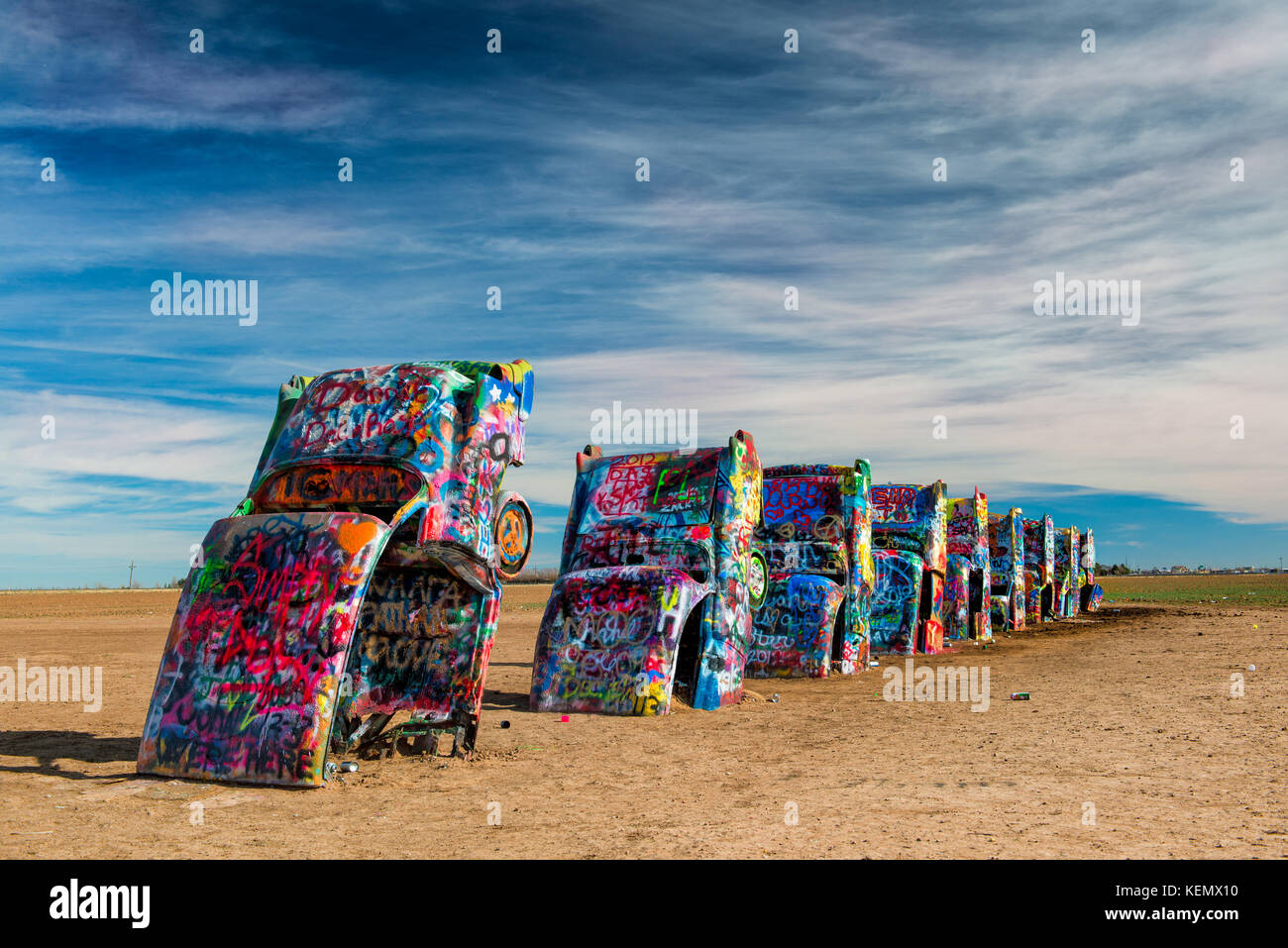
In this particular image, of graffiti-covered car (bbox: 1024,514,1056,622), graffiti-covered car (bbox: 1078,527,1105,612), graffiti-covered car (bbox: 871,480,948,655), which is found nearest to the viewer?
graffiti-covered car (bbox: 871,480,948,655)

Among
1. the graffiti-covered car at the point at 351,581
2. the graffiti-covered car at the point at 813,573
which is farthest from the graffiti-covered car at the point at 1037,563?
the graffiti-covered car at the point at 351,581

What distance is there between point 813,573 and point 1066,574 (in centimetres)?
2724

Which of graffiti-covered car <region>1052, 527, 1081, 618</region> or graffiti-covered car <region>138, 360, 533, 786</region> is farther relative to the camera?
graffiti-covered car <region>1052, 527, 1081, 618</region>

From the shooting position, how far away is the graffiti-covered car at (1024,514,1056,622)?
120 ft

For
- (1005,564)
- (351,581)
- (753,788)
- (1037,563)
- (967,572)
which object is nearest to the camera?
(351,581)

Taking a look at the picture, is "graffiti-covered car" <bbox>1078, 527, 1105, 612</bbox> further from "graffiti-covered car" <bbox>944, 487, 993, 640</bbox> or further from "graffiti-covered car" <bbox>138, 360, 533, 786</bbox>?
"graffiti-covered car" <bbox>138, 360, 533, 786</bbox>

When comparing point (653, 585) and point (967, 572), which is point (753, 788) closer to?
point (653, 585)

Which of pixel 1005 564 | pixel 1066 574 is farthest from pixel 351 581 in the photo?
pixel 1066 574

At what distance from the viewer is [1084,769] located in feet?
27.5

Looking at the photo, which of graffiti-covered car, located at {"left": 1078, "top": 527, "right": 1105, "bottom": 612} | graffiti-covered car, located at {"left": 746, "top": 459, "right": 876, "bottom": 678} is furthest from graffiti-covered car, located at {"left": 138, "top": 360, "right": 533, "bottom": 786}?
graffiti-covered car, located at {"left": 1078, "top": 527, "right": 1105, "bottom": 612}

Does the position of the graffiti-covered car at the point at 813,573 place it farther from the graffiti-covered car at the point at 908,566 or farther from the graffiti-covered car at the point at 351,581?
the graffiti-covered car at the point at 351,581

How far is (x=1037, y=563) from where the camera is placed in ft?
120

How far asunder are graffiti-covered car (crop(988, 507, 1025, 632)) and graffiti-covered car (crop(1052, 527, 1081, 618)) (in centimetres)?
883

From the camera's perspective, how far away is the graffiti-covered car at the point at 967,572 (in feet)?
83.8
